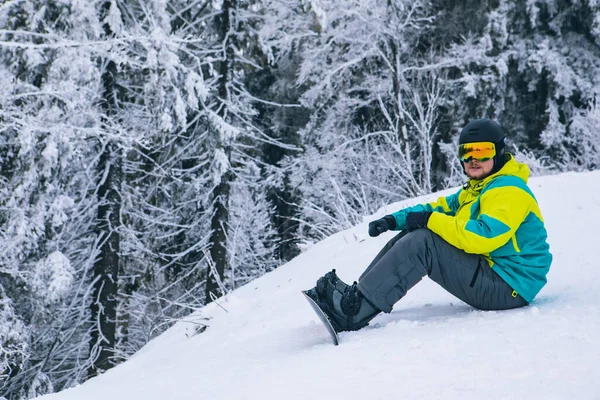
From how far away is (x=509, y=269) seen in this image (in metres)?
3.07

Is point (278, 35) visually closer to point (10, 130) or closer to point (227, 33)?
point (227, 33)

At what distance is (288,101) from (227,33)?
16.9 ft

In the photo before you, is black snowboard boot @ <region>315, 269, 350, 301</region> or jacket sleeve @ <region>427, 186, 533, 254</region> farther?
black snowboard boot @ <region>315, 269, 350, 301</region>

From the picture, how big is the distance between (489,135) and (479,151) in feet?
0.34

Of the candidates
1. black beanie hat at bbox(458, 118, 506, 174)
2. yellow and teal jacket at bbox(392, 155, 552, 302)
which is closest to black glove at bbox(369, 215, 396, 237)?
yellow and teal jacket at bbox(392, 155, 552, 302)

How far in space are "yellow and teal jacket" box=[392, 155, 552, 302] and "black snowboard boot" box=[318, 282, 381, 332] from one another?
1.76ft

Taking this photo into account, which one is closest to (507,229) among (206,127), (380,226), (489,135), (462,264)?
(462,264)

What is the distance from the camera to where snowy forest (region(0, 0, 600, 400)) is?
8539 mm

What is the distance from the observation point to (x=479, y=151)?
3199 mm

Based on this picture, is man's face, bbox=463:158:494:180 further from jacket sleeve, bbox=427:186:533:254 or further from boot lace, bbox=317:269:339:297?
boot lace, bbox=317:269:339:297

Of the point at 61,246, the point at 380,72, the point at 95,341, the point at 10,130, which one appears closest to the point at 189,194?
the point at 61,246

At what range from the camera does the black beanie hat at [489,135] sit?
10.5 feet

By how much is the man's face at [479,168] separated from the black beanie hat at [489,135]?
1.2 inches

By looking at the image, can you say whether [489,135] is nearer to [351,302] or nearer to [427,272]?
[427,272]
